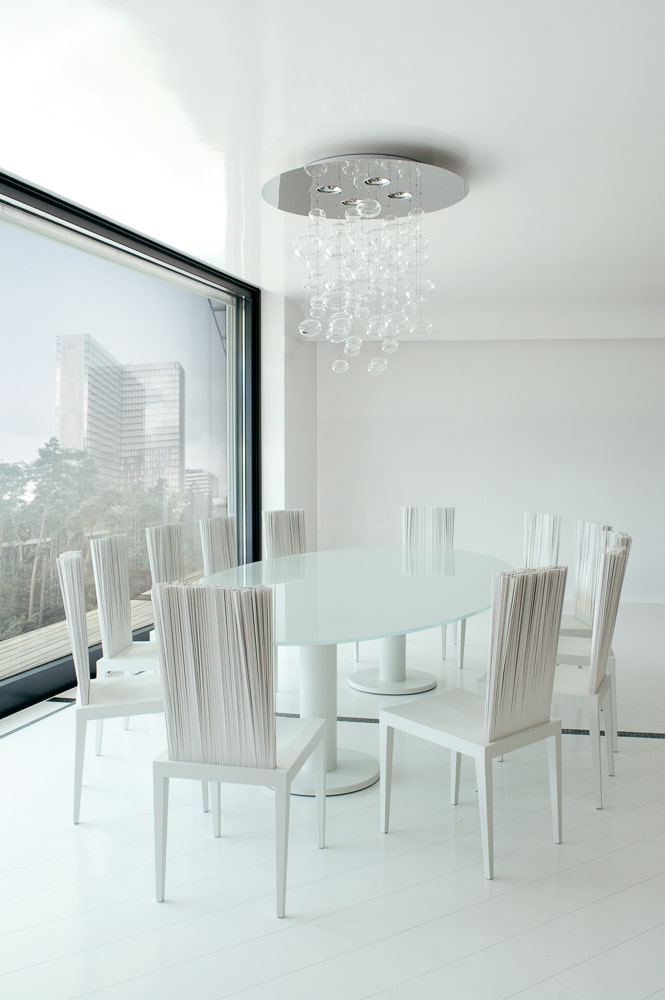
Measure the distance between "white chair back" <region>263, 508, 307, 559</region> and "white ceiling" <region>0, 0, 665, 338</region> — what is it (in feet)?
5.69

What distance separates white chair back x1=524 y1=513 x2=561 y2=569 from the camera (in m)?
4.63

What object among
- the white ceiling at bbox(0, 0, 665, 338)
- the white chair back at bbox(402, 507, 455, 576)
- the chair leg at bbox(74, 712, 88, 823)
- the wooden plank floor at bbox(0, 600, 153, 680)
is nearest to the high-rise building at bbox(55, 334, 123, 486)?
the white ceiling at bbox(0, 0, 665, 338)

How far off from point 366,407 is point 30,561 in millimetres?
4254

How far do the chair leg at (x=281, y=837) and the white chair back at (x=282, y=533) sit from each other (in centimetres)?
282

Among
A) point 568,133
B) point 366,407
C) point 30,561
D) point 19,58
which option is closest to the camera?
point 19,58

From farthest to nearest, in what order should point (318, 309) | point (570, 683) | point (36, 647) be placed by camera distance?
point (36, 647) < point (318, 309) < point (570, 683)

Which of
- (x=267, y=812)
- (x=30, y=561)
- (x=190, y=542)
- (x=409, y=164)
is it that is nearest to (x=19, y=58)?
(x=409, y=164)

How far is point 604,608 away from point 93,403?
3.21 metres

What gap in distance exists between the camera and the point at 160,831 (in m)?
2.36

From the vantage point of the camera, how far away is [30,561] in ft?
14.1

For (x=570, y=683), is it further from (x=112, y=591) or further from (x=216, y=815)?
(x=112, y=591)

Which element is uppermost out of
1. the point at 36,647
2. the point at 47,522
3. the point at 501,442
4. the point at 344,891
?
the point at 501,442

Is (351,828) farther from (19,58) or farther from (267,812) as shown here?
(19,58)

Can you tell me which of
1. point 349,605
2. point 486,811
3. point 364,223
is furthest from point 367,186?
point 486,811
